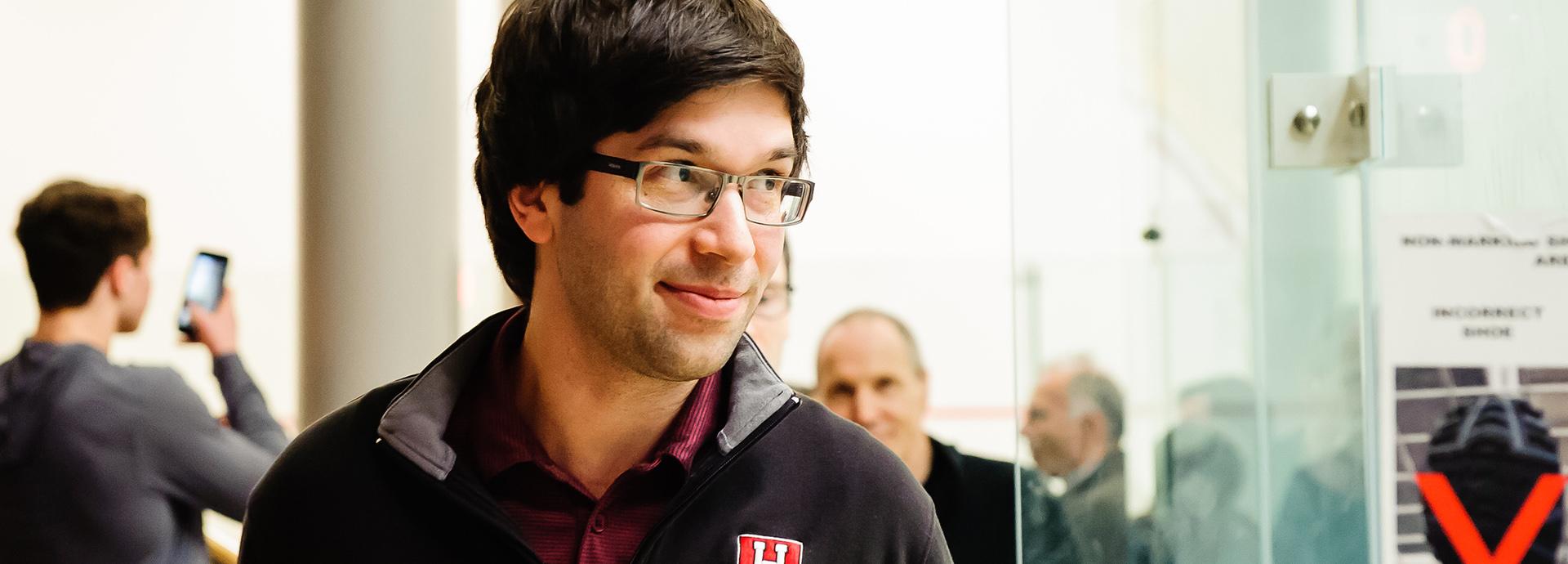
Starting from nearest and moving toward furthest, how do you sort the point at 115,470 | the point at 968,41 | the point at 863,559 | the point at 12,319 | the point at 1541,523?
the point at 863,559 → the point at 1541,523 → the point at 115,470 → the point at 968,41 → the point at 12,319

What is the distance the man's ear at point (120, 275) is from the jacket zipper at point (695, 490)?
5.90ft

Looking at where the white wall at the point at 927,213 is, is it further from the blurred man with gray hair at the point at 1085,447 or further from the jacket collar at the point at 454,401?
the jacket collar at the point at 454,401

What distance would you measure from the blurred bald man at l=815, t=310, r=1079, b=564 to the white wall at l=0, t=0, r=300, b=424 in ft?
14.1

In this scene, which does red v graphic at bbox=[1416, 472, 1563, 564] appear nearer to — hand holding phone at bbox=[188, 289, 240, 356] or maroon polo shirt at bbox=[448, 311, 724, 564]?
maroon polo shirt at bbox=[448, 311, 724, 564]

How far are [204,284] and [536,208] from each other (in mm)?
1765

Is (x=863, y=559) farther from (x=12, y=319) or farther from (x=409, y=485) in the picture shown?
(x=12, y=319)

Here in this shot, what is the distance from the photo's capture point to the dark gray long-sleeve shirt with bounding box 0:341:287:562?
2.38m

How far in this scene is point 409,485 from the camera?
133cm

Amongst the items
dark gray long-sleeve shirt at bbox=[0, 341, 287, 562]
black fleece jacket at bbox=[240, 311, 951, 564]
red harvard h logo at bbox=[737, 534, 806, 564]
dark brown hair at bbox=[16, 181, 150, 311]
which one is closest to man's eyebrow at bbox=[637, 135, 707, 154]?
black fleece jacket at bbox=[240, 311, 951, 564]

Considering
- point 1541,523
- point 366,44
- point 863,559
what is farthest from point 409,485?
point 366,44

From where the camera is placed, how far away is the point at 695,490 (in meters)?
1.29

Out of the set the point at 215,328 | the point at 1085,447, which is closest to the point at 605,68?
the point at 1085,447

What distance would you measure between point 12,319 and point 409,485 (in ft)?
22.3

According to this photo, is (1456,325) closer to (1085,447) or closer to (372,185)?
(1085,447)
